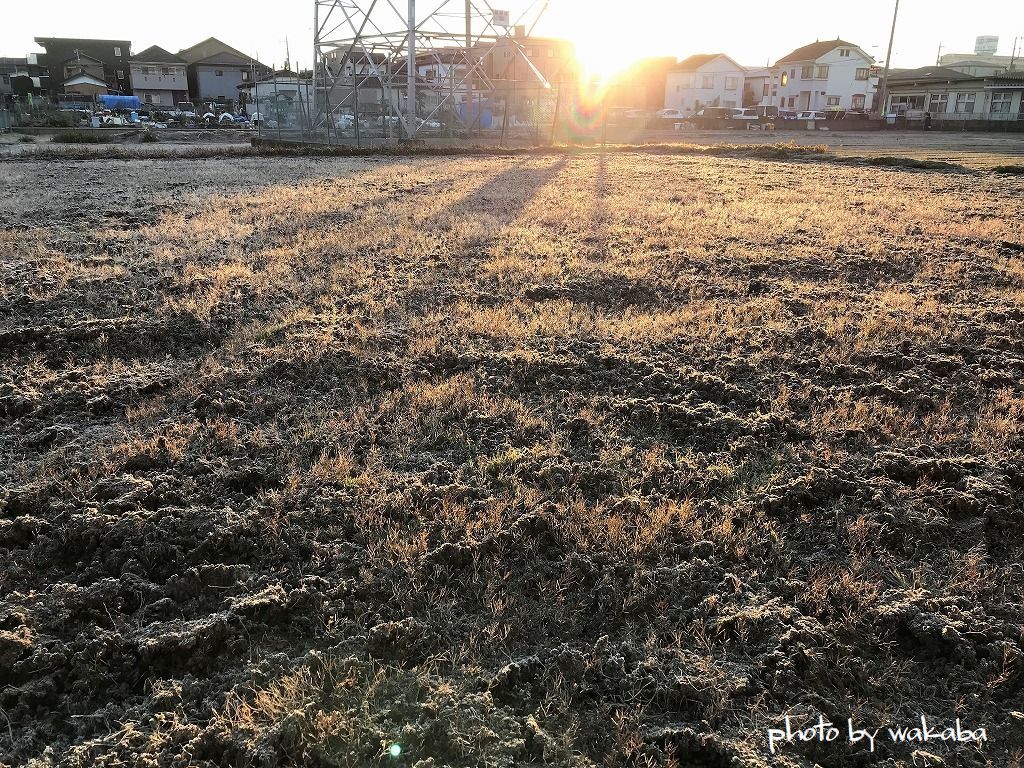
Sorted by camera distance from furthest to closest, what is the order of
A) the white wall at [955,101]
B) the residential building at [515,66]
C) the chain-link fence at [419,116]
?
the white wall at [955,101], the residential building at [515,66], the chain-link fence at [419,116]

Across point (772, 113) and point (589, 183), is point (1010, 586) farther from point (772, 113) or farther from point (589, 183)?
point (772, 113)

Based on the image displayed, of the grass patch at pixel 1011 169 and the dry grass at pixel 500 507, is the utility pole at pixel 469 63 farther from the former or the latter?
the dry grass at pixel 500 507

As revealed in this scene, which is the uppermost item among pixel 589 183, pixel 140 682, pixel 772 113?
pixel 772 113

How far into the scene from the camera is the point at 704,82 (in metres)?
60.5

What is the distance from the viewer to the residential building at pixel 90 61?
55000 millimetres

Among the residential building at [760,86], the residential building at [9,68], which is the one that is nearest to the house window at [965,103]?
the residential building at [760,86]

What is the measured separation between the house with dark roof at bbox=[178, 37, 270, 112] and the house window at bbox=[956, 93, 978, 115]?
54.6 m

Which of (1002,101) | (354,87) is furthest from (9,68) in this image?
(1002,101)

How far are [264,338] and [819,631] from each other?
3993mm

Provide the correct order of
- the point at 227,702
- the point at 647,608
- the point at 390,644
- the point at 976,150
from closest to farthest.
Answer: the point at 227,702 → the point at 390,644 → the point at 647,608 → the point at 976,150

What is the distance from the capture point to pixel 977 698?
2021 millimetres

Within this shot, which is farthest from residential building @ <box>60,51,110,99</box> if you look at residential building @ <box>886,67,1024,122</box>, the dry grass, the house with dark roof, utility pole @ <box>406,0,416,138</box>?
residential building @ <box>886,67,1024,122</box>

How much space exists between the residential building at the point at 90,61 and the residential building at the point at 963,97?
62506 mm

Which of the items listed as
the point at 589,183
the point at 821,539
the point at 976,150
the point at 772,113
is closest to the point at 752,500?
the point at 821,539
